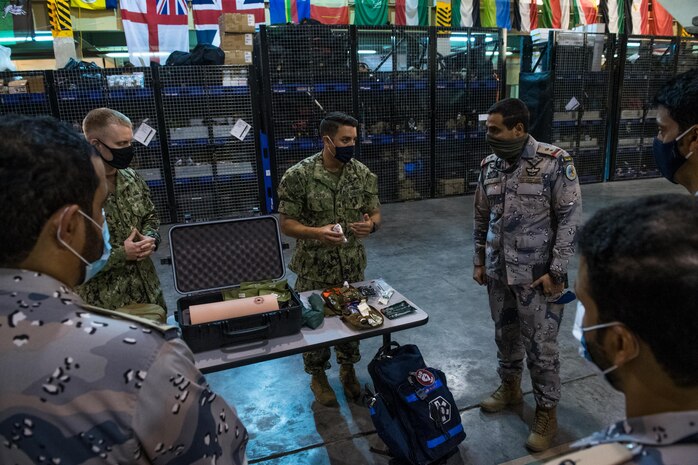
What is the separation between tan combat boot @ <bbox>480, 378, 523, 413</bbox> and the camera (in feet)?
8.72

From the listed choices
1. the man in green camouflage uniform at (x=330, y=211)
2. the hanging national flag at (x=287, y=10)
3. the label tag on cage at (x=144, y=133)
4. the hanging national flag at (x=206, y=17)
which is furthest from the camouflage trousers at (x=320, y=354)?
the hanging national flag at (x=287, y=10)

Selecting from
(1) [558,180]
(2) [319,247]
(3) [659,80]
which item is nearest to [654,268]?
(1) [558,180]

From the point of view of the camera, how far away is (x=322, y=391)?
9.14 ft

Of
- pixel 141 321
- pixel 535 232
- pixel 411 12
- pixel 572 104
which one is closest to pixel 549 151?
pixel 535 232

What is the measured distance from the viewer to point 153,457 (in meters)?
0.83

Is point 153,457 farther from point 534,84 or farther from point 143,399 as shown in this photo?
point 534,84

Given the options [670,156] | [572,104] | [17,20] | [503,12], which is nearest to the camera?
[670,156]

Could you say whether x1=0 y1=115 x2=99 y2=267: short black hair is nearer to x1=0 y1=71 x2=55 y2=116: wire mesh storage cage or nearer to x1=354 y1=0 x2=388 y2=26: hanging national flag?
x1=0 y1=71 x2=55 y2=116: wire mesh storage cage

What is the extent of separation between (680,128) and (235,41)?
5710 mm

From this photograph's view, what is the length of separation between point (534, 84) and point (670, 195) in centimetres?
816

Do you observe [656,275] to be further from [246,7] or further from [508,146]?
[246,7]

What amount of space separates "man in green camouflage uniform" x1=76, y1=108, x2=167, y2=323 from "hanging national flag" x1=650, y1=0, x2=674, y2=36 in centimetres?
1375

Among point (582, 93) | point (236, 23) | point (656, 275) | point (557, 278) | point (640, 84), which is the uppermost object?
point (236, 23)

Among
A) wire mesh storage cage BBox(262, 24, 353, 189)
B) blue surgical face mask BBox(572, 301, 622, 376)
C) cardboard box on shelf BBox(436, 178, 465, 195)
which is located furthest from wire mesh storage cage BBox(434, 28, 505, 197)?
blue surgical face mask BBox(572, 301, 622, 376)
